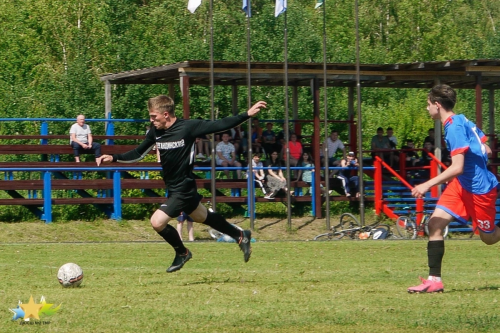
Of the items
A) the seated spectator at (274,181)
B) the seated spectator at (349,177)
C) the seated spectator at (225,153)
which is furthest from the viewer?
the seated spectator at (349,177)

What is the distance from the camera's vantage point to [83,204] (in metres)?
23.1

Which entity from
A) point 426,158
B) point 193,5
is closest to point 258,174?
point 193,5

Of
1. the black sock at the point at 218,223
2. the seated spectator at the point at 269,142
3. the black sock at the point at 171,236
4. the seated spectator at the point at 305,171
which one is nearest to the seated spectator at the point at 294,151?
the seated spectator at the point at 305,171

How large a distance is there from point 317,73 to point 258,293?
16338 mm

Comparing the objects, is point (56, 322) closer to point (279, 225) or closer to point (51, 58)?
point (279, 225)

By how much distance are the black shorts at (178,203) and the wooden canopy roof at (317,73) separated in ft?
43.0

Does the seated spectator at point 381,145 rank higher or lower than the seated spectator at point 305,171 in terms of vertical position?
higher

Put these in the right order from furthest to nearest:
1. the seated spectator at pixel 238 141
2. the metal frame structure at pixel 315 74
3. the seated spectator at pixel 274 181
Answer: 1. the seated spectator at pixel 238 141
2. the seated spectator at pixel 274 181
3. the metal frame structure at pixel 315 74

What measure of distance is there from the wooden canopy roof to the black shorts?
13117 millimetres

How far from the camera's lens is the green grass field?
7109 millimetres

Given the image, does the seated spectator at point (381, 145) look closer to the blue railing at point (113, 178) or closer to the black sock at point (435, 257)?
the blue railing at point (113, 178)

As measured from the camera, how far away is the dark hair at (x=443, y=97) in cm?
880

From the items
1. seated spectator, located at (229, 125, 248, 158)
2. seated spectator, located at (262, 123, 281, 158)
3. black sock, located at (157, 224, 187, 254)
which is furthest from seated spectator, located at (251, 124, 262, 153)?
black sock, located at (157, 224, 187, 254)

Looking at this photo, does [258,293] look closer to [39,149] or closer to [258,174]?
[258,174]
